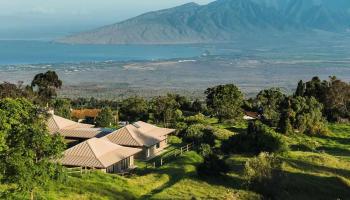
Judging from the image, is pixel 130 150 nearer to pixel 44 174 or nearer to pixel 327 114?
pixel 44 174

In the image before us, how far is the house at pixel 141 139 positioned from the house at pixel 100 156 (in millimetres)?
3789

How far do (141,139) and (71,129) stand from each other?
8.49 meters

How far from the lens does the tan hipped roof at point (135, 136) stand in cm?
5259

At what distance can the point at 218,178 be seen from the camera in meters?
43.0

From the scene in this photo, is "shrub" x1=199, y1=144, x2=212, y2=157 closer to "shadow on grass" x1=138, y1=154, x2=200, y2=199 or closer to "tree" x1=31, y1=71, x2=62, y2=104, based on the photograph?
"shadow on grass" x1=138, y1=154, x2=200, y2=199

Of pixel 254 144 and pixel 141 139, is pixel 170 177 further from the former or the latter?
pixel 254 144

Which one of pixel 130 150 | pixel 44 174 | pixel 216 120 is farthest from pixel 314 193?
pixel 216 120

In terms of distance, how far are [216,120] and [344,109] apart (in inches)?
764

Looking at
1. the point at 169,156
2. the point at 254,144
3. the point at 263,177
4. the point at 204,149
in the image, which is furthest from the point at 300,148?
the point at 263,177

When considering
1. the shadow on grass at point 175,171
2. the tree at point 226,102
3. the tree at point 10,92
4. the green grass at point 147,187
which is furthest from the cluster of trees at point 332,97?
the green grass at point 147,187

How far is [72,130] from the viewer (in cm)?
5784

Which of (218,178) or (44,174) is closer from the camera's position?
A: (44,174)

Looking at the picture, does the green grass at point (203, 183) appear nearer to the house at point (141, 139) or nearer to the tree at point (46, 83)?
the house at point (141, 139)

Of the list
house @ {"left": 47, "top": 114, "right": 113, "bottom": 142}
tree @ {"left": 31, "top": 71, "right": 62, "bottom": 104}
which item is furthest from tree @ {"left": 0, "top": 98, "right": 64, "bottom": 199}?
tree @ {"left": 31, "top": 71, "right": 62, "bottom": 104}
